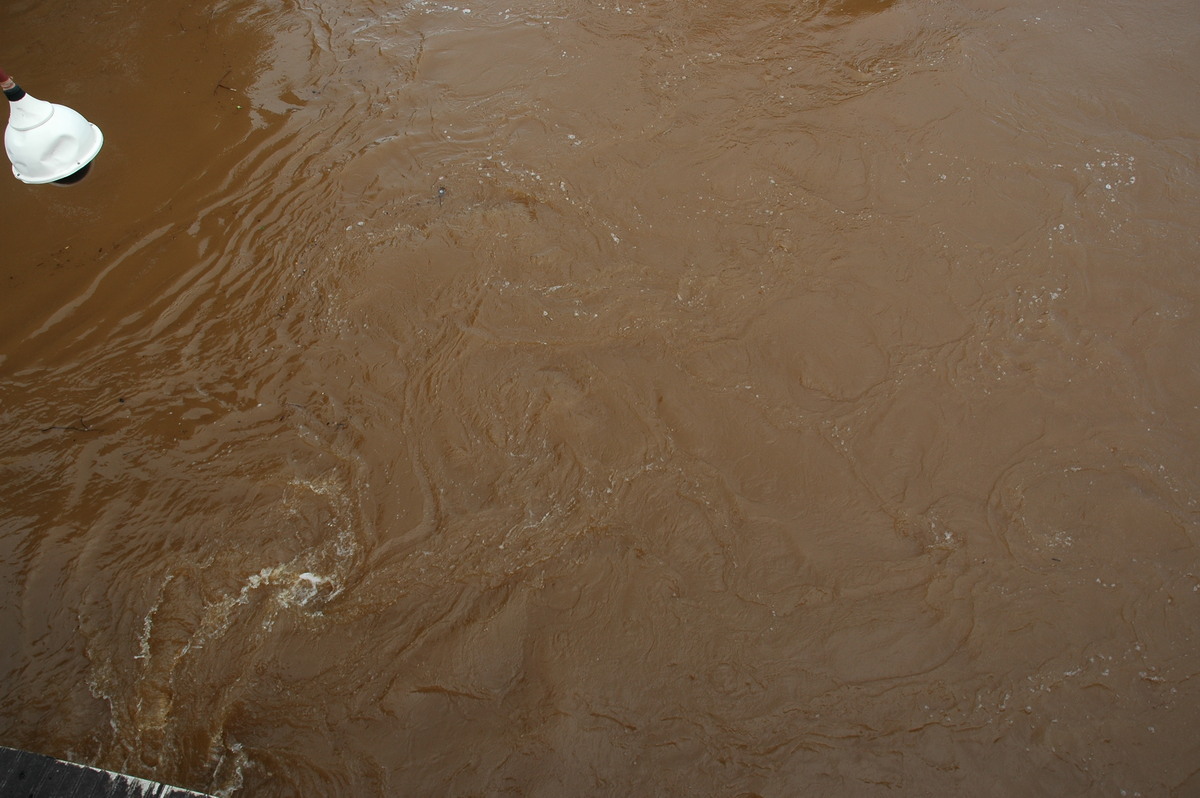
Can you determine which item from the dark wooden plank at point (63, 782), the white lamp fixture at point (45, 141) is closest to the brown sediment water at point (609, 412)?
the dark wooden plank at point (63, 782)

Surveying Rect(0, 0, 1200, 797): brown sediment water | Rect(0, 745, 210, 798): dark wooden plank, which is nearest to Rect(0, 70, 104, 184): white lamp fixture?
Rect(0, 0, 1200, 797): brown sediment water

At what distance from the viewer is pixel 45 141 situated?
1685 mm

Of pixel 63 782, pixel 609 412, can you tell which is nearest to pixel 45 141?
pixel 63 782

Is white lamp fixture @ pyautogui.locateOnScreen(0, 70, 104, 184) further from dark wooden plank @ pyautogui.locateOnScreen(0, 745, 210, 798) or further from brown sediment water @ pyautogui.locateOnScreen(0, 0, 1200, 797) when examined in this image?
dark wooden plank @ pyautogui.locateOnScreen(0, 745, 210, 798)

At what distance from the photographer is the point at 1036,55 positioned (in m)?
5.23

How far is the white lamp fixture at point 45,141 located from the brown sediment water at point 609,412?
204 centimetres

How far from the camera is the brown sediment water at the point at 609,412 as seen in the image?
2.92 m

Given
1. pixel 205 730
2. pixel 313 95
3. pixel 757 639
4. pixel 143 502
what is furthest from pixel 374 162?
pixel 757 639

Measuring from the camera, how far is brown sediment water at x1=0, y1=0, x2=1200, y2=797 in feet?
9.57

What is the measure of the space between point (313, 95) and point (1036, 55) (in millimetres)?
5622

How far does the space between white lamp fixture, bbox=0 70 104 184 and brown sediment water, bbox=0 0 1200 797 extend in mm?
2036

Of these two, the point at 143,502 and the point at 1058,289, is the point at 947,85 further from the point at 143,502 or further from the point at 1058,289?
the point at 143,502

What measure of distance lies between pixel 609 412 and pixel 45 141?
2532mm

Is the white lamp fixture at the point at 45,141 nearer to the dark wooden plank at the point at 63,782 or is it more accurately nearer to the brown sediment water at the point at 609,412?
the brown sediment water at the point at 609,412
